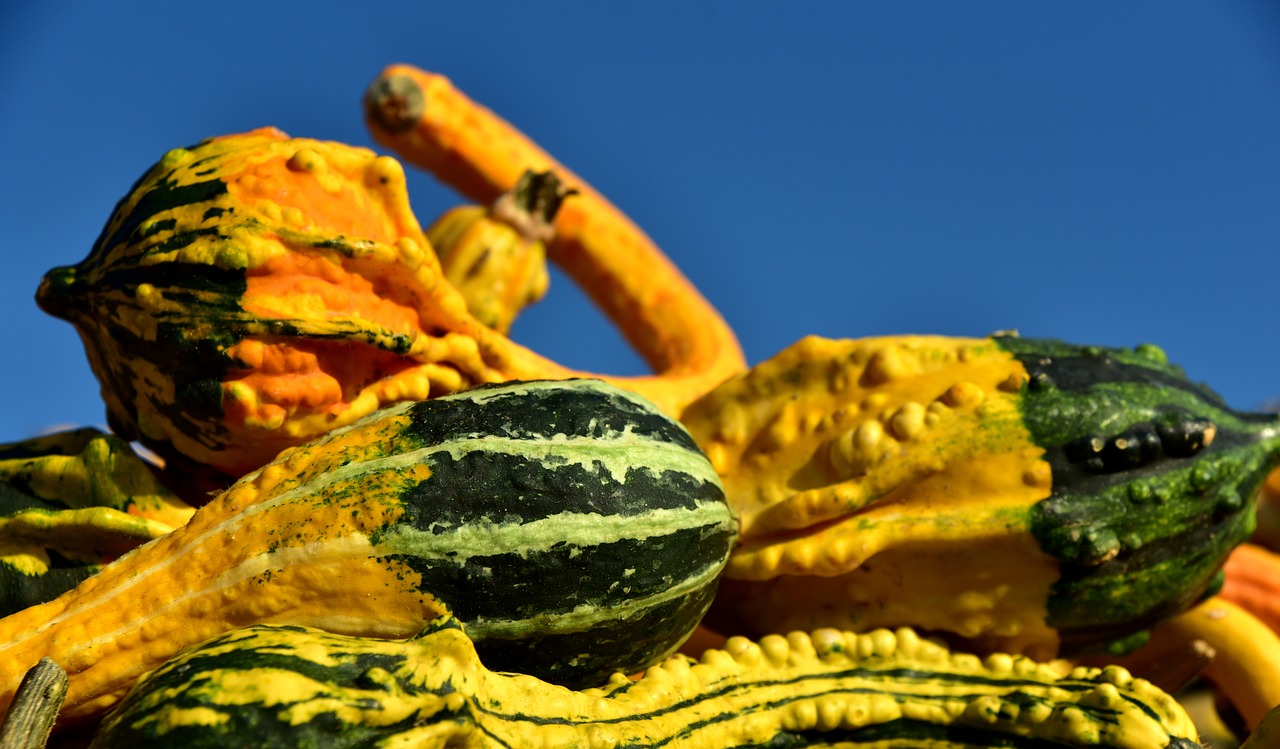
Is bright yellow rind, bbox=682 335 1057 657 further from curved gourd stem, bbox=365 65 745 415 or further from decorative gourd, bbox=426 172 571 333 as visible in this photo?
curved gourd stem, bbox=365 65 745 415

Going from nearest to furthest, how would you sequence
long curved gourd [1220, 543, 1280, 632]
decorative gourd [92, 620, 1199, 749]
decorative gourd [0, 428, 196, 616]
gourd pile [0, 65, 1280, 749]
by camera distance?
decorative gourd [92, 620, 1199, 749], gourd pile [0, 65, 1280, 749], decorative gourd [0, 428, 196, 616], long curved gourd [1220, 543, 1280, 632]

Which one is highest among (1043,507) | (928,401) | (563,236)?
(563,236)

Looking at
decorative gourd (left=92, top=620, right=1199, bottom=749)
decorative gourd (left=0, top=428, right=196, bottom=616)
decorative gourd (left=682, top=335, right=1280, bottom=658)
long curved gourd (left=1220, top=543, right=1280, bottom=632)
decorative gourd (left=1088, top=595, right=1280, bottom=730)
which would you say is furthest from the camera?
long curved gourd (left=1220, top=543, right=1280, bottom=632)

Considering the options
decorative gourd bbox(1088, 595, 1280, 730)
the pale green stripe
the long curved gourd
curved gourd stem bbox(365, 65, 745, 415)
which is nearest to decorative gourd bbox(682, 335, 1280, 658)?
decorative gourd bbox(1088, 595, 1280, 730)

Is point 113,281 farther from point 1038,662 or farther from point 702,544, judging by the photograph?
point 1038,662

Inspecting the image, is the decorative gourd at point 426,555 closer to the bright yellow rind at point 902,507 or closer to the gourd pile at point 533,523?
the gourd pile at point 533,523

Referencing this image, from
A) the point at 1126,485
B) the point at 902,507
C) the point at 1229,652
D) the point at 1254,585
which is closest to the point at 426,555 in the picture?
the point at 902,507

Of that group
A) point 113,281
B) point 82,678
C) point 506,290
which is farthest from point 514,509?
point 506,290
